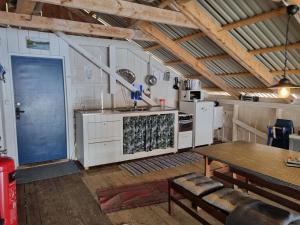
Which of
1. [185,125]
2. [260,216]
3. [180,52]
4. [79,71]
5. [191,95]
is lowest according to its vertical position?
[260,216]

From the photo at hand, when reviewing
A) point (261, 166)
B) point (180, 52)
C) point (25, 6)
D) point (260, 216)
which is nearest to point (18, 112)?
point (25, 6)

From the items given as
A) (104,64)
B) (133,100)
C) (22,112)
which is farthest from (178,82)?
(22,112)

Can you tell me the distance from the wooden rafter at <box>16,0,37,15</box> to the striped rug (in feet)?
9.32

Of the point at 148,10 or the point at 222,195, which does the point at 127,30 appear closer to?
the point at 148,10

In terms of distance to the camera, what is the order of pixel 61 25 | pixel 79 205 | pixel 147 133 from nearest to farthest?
pixel 79 205 < pixel 61 25 < pixel 147 133

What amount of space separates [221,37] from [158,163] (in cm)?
238

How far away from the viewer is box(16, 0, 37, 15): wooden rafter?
10.1 ft

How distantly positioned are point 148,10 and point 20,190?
304 centimetres

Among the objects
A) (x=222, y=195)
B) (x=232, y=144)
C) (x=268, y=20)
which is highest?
(x=268, y=20)

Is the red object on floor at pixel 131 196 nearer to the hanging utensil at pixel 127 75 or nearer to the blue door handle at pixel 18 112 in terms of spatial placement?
the blue door handle at pixel 18 112

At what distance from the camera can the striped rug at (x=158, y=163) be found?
3975 millimetres

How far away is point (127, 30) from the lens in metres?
4.19

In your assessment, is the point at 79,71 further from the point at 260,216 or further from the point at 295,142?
the point at 295,142

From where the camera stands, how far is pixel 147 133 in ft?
14.8
